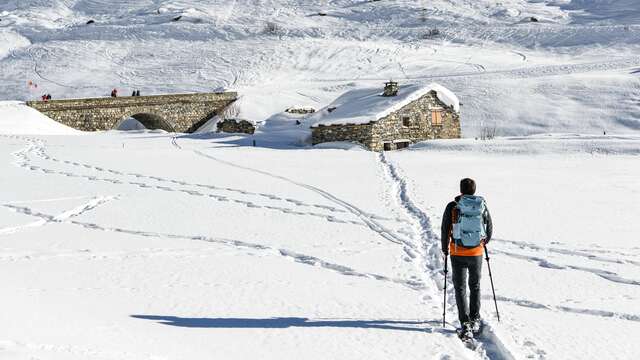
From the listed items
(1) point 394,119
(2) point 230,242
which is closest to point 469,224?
(2) point 230,242

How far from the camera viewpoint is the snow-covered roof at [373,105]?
1567 inches

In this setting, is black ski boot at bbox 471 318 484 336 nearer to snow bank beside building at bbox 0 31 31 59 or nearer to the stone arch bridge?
the stone arch bridge

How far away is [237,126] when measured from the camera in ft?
173

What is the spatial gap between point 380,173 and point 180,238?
14.1 m

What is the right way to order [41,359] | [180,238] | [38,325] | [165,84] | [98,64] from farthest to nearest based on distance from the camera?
1. [98,64]
2. [165,84]
3. [180,238]
4. [38,325]
5. [41,359]

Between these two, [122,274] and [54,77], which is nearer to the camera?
[122,274]

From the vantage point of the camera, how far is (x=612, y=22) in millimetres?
83250

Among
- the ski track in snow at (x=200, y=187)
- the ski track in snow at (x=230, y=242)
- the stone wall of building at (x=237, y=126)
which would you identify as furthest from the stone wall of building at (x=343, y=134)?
the ski track in snow at (x=230, y=242)

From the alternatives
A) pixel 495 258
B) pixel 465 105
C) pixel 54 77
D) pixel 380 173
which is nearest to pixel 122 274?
pixel 495 258

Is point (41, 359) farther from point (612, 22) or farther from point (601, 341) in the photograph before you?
point (612, 22)

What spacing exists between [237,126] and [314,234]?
3806 cm

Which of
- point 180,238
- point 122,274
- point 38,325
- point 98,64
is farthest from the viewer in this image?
point 98,64

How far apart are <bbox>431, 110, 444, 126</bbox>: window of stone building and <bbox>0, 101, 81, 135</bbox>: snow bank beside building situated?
2446cm

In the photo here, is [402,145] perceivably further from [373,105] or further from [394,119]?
[373,105]
